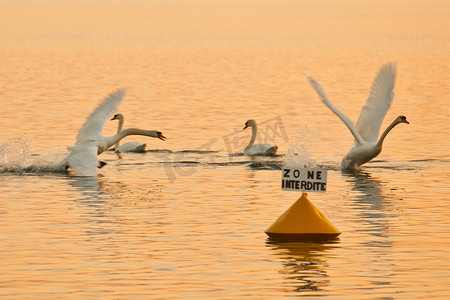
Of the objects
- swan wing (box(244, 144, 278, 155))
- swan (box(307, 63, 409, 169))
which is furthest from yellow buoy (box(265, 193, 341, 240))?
swan wing (box(244, 144, 278, 155))

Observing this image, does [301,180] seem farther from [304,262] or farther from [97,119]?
[97,119]

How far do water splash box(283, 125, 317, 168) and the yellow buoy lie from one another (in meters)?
2.85

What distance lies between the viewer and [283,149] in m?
27.7

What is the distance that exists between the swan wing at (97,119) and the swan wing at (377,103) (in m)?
5.03

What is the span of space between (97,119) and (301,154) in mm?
4088

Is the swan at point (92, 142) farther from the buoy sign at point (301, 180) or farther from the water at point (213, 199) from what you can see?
the buoy sign at point (301, 180)

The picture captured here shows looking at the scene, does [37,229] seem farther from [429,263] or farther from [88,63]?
[88,63]

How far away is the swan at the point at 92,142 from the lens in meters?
22.7

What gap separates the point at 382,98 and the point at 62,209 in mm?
8411

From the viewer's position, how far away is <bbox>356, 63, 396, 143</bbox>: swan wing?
2422cm

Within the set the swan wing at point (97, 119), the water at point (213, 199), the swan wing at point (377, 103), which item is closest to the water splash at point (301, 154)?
the water at point (213, 199)

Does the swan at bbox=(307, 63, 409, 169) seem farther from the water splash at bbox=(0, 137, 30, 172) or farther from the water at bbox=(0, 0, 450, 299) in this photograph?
the water splash at bbox=(0, 137, 30, 172)

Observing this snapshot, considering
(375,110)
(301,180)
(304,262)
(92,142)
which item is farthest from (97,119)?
(304,262)

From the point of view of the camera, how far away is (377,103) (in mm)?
24500
